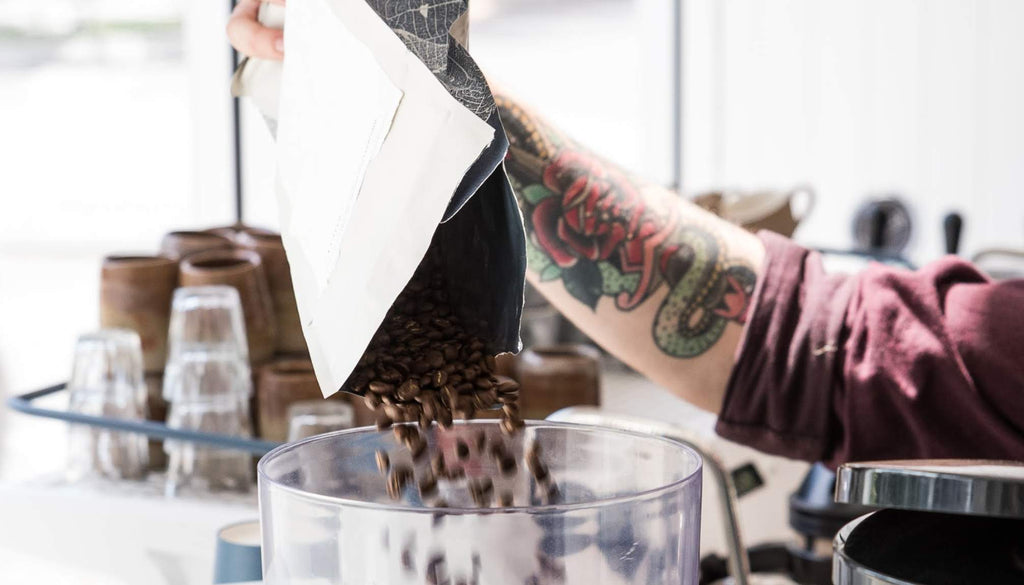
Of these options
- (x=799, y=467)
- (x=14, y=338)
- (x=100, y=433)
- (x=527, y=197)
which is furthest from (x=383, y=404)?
(x=14, y=338)

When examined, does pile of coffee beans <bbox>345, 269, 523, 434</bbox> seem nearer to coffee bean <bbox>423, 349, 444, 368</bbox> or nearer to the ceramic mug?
coffee bean <bbox>423, 349, 444, 368</bbox>

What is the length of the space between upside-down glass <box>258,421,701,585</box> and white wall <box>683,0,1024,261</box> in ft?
8.23

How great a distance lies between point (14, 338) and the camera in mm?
2959

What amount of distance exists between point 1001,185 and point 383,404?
2588 mm

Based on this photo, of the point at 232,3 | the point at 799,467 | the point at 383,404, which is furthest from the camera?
the point at 232,3

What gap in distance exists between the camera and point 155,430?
3.04ft

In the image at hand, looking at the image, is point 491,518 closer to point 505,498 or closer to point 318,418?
point 505,498

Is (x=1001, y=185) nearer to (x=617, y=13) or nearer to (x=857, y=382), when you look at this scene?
(x=617, y=13)

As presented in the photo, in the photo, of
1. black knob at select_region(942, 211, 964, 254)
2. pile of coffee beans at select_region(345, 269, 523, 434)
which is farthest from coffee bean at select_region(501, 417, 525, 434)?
black knob at select_region(942, 211, 964, 254)

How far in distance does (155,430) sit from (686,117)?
7.61 ft

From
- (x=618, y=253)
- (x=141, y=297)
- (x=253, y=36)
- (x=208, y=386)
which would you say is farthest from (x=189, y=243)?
(x=253, y=36)

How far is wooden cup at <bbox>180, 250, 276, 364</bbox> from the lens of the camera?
1.07 meters

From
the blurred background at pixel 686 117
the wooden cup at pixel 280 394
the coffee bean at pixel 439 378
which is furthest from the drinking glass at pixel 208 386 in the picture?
the blurred background at pixel 686 117

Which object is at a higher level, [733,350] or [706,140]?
[706,140]
